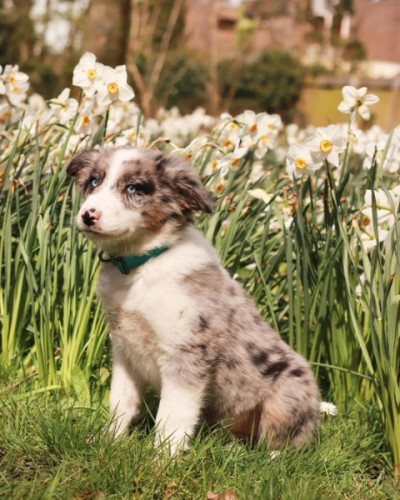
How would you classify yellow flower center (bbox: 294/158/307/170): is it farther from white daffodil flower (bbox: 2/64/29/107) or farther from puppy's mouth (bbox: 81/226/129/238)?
white daffodil flower (bbox: 2/64/29/107)

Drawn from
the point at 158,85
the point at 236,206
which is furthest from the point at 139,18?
the point at 236,206

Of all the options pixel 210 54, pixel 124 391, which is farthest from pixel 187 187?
pixel 210 54

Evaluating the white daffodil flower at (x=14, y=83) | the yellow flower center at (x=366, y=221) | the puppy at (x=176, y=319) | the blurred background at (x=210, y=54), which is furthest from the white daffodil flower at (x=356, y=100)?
the blurred background at (x=210, y=54)

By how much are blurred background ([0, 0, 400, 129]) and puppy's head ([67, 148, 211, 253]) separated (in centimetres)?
597

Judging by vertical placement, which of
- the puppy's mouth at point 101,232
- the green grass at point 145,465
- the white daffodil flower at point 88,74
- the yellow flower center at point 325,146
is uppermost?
the white daffodil flower at point 88,74

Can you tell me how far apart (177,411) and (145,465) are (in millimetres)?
223

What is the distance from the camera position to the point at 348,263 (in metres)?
3.03

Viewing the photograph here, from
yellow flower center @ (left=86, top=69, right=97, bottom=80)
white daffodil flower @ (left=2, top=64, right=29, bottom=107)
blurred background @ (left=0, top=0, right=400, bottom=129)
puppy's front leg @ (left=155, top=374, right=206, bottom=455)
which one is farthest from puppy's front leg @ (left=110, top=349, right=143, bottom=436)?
blurred background @ (left=0, top=0, right=400, bottom=129)

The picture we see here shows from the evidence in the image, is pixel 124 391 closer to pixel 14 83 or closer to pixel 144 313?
pixel 144 313

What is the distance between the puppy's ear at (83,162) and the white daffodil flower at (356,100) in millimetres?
1236

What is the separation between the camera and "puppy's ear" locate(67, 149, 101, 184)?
2686 mm

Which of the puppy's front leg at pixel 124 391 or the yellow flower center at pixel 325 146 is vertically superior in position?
the yellow flower center at pixel 325 146

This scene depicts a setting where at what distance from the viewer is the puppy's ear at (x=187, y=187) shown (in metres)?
2.48

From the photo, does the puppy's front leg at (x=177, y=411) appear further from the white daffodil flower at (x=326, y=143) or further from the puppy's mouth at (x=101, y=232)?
the white daffodil flower at (x=326, y=143)
